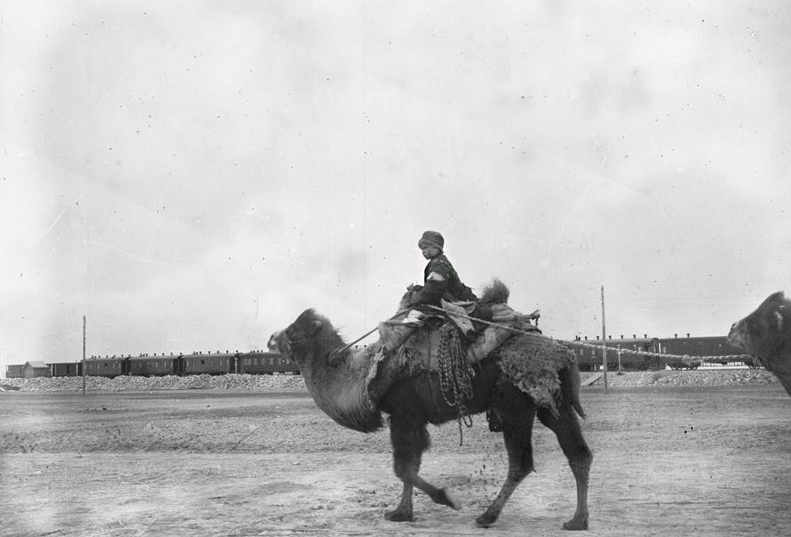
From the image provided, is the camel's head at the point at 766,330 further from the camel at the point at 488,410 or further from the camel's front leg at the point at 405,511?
the camel's front leg at the point at 405,511

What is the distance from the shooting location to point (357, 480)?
10.2 metres

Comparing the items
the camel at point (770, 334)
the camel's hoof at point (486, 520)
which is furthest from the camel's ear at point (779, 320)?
the camel's hoof at point (486, 520)

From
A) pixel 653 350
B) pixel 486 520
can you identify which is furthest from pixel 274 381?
pixel 486 520

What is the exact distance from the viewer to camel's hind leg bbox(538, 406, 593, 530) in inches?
273

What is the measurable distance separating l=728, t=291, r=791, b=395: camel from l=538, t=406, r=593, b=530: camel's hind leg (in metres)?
2.27

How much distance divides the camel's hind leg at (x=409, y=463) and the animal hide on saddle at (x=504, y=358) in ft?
1.26

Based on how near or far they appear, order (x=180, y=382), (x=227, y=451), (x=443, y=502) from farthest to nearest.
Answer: (x=180, y=382) < (x=227, y=451) < (x=443, y=502)

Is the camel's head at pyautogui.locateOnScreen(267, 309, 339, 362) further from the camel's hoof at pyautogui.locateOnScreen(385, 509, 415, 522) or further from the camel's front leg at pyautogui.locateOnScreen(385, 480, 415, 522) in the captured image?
the camel's hoof at pyautogui.locateOnScreen(385, 509, 415, 522)

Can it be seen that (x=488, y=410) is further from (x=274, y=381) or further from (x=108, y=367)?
(x=108, y=367)

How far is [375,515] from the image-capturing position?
25.5 feet

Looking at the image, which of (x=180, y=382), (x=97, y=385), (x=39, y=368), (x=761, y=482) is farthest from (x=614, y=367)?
(x=39, y=368)

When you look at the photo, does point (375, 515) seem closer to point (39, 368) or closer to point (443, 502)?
point (443, 502)

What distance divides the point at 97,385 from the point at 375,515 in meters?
64.0

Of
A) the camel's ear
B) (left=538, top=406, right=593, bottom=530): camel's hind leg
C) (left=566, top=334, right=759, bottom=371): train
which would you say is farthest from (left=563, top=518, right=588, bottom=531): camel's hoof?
(left=566, top=334, right=759, bottom=371): train
